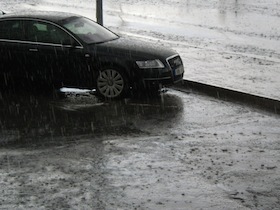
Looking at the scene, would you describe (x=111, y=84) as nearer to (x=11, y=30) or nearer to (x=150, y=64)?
(x=150, y=64)

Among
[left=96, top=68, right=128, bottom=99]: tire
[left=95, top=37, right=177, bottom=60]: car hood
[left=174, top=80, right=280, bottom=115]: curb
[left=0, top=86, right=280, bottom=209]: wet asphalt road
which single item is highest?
[left=95, top=37, right=177, bottom=60]: car hood

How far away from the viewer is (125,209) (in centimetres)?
561

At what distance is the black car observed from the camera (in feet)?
33.4

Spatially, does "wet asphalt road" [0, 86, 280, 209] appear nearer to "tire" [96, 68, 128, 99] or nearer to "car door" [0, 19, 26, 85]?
"tire" [96, 68, 128, 99]

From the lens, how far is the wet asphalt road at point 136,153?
233 inches

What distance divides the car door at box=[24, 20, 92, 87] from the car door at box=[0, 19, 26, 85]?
156 millimetres

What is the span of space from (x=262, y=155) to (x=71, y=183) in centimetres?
264

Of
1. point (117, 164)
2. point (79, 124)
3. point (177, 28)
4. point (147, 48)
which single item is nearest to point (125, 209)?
point (117, 164)

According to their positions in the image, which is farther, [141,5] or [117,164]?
[141,5]

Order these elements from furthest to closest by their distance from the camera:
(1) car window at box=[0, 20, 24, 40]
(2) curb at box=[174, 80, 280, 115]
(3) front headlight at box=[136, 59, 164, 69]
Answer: (1) car window at box=[0, 20, 24, 40] → (3) front headlight at box=[136, 59, 164, 69] → (2) curb at box=[174, 80, 280, 115]

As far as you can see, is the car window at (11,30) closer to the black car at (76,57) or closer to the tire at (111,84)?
the black car at (76,57)

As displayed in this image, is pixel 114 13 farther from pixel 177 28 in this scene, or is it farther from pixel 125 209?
pixel 125 209

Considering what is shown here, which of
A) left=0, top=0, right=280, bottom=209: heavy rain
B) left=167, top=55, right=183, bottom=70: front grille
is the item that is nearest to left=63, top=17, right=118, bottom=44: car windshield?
left=0, top=0, right=280, bottom=209: heavy rain

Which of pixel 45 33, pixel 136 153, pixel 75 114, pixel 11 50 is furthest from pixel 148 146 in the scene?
pixel 11 50
